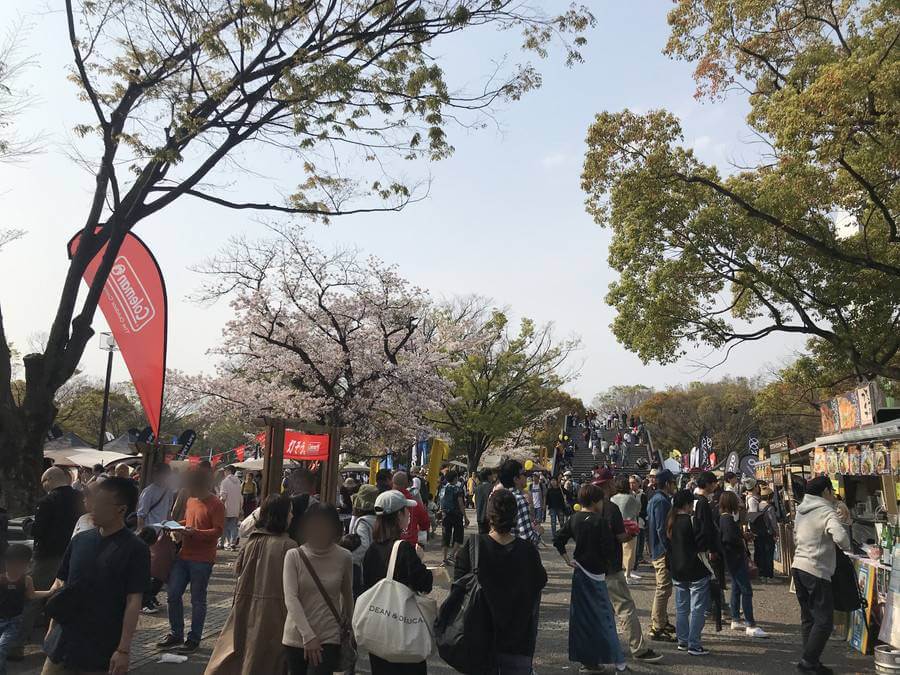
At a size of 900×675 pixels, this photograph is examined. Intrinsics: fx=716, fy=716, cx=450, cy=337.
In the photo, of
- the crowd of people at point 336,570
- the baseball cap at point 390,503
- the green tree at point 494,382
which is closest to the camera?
the crowd of people at point 336,570

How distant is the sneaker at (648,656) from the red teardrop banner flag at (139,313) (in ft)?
23.0

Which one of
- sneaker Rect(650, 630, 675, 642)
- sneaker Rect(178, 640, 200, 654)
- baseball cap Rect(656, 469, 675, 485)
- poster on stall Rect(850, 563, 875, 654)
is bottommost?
sneaker Rect(178, 640, 200, 654)

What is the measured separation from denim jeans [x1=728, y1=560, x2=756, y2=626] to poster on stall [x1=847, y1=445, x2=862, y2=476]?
3.12m

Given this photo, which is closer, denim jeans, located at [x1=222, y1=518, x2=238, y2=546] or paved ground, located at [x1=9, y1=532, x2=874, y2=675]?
paved ground, located at [x1=9, y1=532, x2=874, y2=675]

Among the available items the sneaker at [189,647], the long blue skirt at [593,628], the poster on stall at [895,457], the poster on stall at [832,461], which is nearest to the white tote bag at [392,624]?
the long blue skirt at [593,628]

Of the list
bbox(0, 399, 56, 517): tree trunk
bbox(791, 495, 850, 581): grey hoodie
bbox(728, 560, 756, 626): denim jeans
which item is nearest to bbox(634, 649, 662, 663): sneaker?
bbox(791, 495, 850, 581): grey hoodie

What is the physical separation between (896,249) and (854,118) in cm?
408

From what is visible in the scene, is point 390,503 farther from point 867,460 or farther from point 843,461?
point 843,461

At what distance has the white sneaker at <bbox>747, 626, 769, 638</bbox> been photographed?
7504 millimetres

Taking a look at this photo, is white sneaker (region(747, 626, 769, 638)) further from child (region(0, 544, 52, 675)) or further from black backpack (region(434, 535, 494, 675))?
child (region(0, 544, 52, 675))

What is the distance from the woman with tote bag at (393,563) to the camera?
3.90m

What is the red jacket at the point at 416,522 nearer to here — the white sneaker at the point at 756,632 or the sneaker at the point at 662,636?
the sneaker at the point at 662,636

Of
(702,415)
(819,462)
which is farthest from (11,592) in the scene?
(702,415)

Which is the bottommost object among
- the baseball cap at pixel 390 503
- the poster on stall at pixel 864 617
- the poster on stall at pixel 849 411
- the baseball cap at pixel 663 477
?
the poster on stall at pixel 864 617
